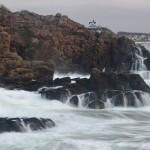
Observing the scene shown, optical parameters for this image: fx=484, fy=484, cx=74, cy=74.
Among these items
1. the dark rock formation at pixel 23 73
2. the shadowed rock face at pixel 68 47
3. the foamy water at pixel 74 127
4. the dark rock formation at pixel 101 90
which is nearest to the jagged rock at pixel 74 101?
the dark rock formation at pixel 101 90

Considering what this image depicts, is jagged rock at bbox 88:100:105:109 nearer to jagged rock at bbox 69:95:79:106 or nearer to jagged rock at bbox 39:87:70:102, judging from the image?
jagged rock at bbox 69:95:79:106

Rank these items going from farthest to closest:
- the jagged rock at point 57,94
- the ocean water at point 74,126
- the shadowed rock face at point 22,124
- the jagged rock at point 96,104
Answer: the jagged rock at point 57,94
the jagged rock at point 96,104
the shadowed rock face at point 22,124
the ocean water at point 74,126

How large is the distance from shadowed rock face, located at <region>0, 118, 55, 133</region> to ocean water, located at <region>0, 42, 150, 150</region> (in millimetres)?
285

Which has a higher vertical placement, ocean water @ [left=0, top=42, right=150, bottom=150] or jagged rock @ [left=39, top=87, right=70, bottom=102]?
jagged rock @ [left=39, top=87, right=70, bottom=102]

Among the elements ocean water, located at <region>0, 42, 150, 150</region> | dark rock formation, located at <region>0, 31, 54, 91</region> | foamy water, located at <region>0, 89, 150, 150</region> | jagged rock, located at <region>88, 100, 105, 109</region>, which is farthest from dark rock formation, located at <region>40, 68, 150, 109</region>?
dark rock formation, located at <region>0, 31, 54, 91</region>

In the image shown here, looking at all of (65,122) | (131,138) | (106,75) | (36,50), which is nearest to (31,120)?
(65,122)

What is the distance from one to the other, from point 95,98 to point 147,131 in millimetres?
7583

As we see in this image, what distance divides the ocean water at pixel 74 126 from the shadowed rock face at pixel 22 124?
28 centimetres

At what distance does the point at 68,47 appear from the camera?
4550 centimetres

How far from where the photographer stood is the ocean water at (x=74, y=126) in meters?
19.8

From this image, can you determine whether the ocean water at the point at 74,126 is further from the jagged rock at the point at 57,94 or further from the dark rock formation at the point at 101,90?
the dark rock formation at the point at 101,90

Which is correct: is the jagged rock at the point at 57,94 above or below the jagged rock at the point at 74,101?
above

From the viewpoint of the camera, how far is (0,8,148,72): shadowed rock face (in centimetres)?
4297

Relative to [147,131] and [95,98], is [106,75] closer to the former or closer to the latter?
[95,98]
